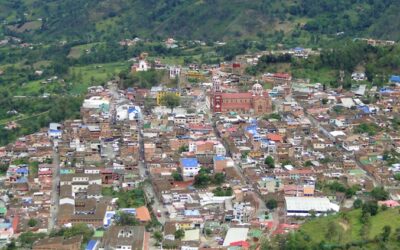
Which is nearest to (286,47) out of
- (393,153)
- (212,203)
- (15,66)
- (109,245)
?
(15,66)

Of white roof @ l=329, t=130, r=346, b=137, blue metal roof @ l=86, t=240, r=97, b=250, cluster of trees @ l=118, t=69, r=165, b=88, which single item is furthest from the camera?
cluster of trees @ l=118, t=69, r=165, b=88

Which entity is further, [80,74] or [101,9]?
[101,9]

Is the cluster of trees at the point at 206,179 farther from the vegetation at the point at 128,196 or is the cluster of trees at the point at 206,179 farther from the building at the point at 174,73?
the building at the point at 174,73

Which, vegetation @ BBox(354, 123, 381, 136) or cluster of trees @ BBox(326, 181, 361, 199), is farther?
vegetation @ BBox(354, 123, 381, 136)

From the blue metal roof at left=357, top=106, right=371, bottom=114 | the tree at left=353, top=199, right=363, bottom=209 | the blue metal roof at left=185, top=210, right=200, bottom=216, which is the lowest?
the blue metal roof at left=357, top=106, right=371, bottom=114

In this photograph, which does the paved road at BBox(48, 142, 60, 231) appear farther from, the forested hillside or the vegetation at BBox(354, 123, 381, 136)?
the forested hillside

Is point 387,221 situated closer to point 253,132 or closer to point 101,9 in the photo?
point 253,132

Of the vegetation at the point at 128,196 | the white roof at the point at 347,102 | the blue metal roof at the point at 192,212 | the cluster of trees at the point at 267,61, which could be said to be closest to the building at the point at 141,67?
the cluster of trees at the point at 267,61

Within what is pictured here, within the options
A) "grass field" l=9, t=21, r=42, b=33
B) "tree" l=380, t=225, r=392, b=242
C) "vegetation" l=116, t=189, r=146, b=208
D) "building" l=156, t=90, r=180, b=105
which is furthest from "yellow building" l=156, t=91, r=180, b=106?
"grass field" l=9, t=21, r=42, b=33
